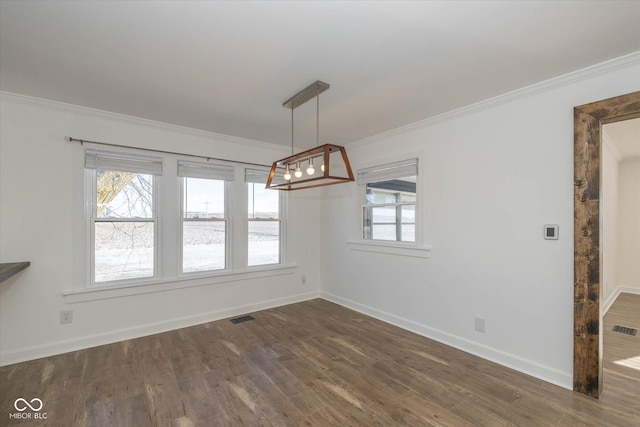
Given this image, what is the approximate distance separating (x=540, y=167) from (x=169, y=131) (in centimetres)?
424

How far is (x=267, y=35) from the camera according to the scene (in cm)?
195

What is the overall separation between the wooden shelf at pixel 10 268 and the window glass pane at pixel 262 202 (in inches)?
100

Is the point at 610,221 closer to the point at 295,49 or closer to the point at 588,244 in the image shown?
the point at 588,244

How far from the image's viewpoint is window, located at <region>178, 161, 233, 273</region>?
4.00m

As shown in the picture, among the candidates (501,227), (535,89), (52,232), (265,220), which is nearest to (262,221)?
(265,220)

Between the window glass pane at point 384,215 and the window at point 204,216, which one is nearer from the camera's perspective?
the window at point 204,216

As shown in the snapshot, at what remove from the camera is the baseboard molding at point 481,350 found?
8.37ft

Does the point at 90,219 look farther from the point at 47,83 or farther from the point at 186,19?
the point at 186,19

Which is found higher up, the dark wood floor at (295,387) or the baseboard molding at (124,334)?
the baseboard molding at (124,334)

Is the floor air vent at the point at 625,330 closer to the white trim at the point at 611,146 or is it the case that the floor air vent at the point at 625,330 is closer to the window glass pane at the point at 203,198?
the white trim at the point at 611,146

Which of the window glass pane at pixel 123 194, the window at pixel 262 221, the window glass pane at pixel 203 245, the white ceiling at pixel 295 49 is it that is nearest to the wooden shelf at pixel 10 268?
the window glass pane at pixel 123 194

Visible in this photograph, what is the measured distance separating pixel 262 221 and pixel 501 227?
3306 millimetres

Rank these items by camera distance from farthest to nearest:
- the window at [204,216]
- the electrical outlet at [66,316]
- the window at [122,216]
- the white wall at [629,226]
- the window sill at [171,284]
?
the white wall at [629,226] → the window at [204,216] → the window at [122,216] → the window sill at [171,284] → the electrical outlet at [66,316]

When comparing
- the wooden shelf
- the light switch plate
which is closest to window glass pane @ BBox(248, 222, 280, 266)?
→ the wooden shelf
